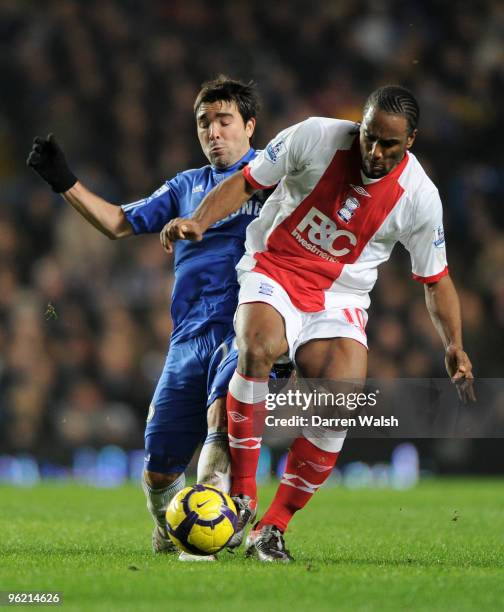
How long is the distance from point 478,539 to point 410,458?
18.7 ft

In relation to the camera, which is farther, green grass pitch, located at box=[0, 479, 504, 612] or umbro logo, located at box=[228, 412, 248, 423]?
umbro logo, located at box=[228, 412, 248, 423]

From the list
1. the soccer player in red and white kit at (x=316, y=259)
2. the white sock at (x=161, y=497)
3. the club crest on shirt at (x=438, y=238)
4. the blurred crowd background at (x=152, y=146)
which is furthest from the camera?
the blurred crowd background at (x=152, y=146)

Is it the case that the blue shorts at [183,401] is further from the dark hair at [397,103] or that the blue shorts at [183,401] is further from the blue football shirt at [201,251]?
the dark hair at [397,103]

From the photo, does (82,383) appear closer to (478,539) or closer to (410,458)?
(410,458)

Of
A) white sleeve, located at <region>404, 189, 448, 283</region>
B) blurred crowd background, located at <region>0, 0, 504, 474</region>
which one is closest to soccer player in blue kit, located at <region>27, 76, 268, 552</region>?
white sleeve, located at <region>404, 189, 448, 283</region>

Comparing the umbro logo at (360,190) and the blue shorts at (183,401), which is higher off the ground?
the umbro logo at (360,190)

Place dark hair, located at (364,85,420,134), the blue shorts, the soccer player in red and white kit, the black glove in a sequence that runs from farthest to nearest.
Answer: the blue shorts < the black glove < the soccer player in red and white kit < dark hair, located at (364,85,420,134)

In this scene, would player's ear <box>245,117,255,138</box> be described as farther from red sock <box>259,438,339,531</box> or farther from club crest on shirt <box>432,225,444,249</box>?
red sock <box>259,438,339,531</box>

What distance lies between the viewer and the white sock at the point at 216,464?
5410 millimetres

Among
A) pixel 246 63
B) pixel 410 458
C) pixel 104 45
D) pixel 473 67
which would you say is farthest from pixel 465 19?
pixel 410 458

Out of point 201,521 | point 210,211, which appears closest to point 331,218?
point 210,211

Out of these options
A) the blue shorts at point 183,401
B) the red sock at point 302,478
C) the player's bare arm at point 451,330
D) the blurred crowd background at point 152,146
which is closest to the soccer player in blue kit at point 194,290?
the blue shorts at point 183,401

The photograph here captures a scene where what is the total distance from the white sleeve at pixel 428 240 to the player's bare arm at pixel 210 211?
751 mm

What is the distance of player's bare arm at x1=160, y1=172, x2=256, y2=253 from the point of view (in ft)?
16.4
